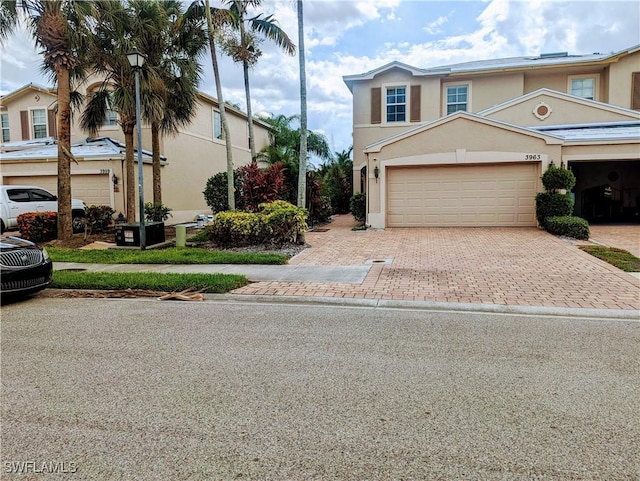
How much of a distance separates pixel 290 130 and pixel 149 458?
29.1 m

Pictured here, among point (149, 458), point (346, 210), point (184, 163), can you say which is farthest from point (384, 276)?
point (346, 210)

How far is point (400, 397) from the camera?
3.83m

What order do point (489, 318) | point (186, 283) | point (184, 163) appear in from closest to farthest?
1. point (489, 318)
2. point (186, 283)
3. point (184, 163)

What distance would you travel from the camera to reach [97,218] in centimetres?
1691

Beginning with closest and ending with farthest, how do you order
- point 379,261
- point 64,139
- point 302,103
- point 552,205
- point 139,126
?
point 379,261
point 139,126
point 64,139
point 552,205
point 302,103

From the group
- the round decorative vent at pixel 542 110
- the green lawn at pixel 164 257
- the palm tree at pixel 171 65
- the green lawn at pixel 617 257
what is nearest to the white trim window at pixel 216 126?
the palm tree at pixel 171 65

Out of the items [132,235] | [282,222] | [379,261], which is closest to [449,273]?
[379,261]

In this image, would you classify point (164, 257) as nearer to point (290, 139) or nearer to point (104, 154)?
point (104, 154)

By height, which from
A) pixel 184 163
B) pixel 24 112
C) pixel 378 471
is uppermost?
pixel 24 112

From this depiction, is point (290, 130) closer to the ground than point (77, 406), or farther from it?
farther from it

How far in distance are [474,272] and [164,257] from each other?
729 cm

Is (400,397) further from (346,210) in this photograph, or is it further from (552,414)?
(346,210)

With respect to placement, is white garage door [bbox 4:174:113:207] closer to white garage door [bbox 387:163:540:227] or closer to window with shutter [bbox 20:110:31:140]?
window with shutter [bbox 20:110:31:140]

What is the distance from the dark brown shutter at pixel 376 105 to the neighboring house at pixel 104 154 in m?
8.18
